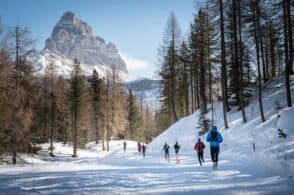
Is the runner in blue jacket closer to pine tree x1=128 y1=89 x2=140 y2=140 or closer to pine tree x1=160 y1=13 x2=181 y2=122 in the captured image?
pine tree x1=160 y1=13 x2=181 y2=122

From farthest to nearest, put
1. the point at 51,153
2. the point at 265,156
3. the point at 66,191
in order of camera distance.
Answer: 1. the point at 51,153
2. the point at 265,156
3. the point at 66,191

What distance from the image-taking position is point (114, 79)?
6072 cm

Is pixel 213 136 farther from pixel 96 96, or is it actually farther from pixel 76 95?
pixel 96 96

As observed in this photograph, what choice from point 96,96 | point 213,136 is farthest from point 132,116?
point 213,136

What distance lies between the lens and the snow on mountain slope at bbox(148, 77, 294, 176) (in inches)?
589

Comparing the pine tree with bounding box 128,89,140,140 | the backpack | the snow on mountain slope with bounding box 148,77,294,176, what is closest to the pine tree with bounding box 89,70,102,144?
the pine tree with bounding box 128,89,140,140

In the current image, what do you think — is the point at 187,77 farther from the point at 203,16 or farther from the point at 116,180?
the point at 116,180

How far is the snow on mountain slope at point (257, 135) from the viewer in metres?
15.0

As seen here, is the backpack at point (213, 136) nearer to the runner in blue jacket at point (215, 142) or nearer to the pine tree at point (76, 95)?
the runner in blue jacket at point (215, 142)

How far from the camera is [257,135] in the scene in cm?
2377

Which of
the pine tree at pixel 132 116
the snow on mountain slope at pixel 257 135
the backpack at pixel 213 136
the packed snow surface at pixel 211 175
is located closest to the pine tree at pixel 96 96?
the pine tree at pixel 132 116

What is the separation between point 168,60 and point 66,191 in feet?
134

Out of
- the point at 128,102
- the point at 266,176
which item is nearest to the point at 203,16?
the point at 266,176

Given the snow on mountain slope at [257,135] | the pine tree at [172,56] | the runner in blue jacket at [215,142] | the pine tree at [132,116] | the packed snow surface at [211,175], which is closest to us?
the packed snow surface at [211,175]
